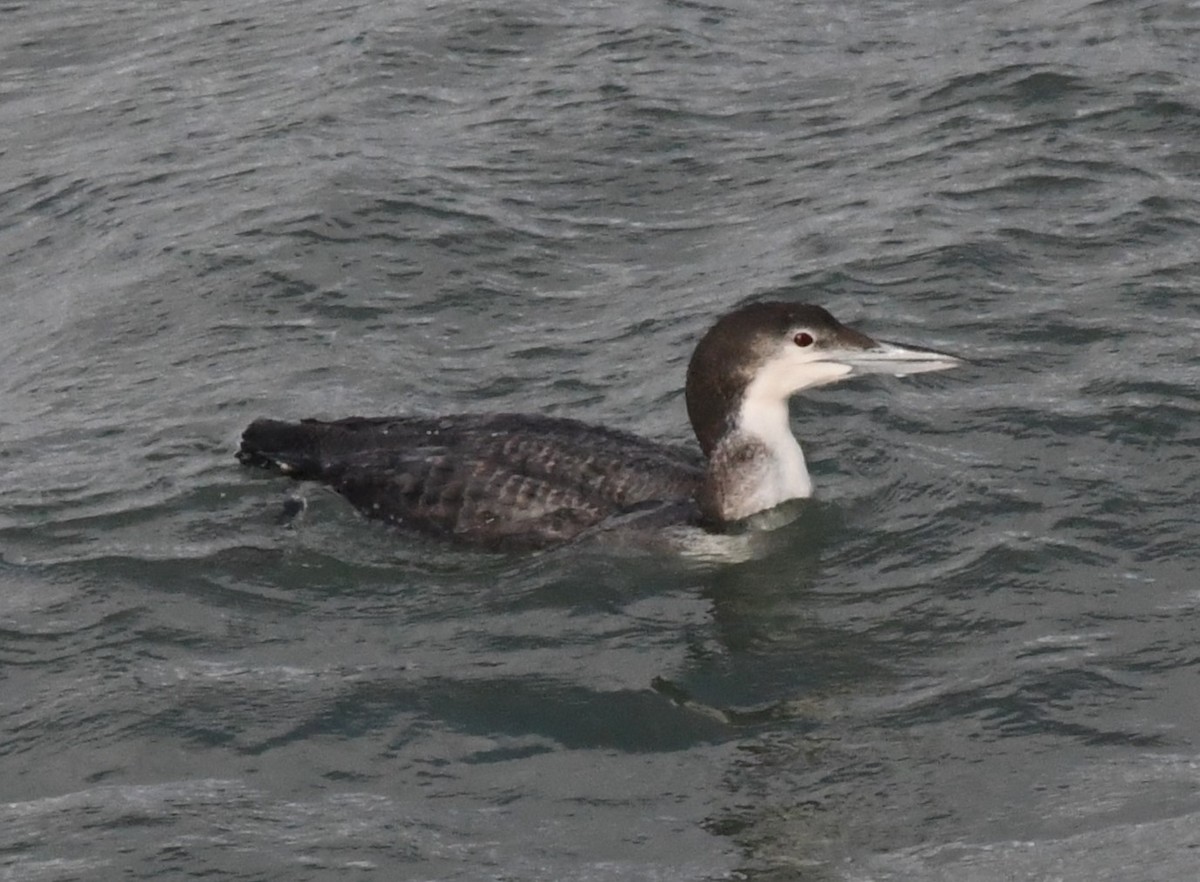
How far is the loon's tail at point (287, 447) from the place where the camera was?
10953mm

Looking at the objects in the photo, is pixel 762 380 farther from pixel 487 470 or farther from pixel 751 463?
pixel 487 470

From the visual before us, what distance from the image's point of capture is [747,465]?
414 inches

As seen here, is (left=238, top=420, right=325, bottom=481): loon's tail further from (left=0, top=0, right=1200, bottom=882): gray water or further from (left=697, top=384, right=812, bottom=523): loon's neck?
(left=697, top=384, right=812, bottom=523): loon's neck

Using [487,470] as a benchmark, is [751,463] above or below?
below

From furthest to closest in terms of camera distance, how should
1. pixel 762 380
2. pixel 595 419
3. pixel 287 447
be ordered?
pixel 595 419, pixel 287 447, pixel 762 380

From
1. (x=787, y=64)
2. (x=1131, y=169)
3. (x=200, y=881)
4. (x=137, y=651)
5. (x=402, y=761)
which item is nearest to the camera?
(x=200, y=881)

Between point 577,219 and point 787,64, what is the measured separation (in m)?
2.56

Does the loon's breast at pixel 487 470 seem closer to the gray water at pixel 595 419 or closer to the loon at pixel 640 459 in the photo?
the loon at pixel 640 459

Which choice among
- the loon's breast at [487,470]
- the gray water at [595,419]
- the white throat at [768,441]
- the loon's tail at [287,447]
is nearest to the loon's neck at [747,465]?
the white throat at [768,441]

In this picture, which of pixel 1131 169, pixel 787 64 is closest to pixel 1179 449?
pixel 1131 169

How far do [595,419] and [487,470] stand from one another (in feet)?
4.70

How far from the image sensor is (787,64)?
15.9 meters

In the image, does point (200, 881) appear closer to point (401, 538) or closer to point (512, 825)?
point (512, 825)

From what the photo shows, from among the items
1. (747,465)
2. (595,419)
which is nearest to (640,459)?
(747,465)
